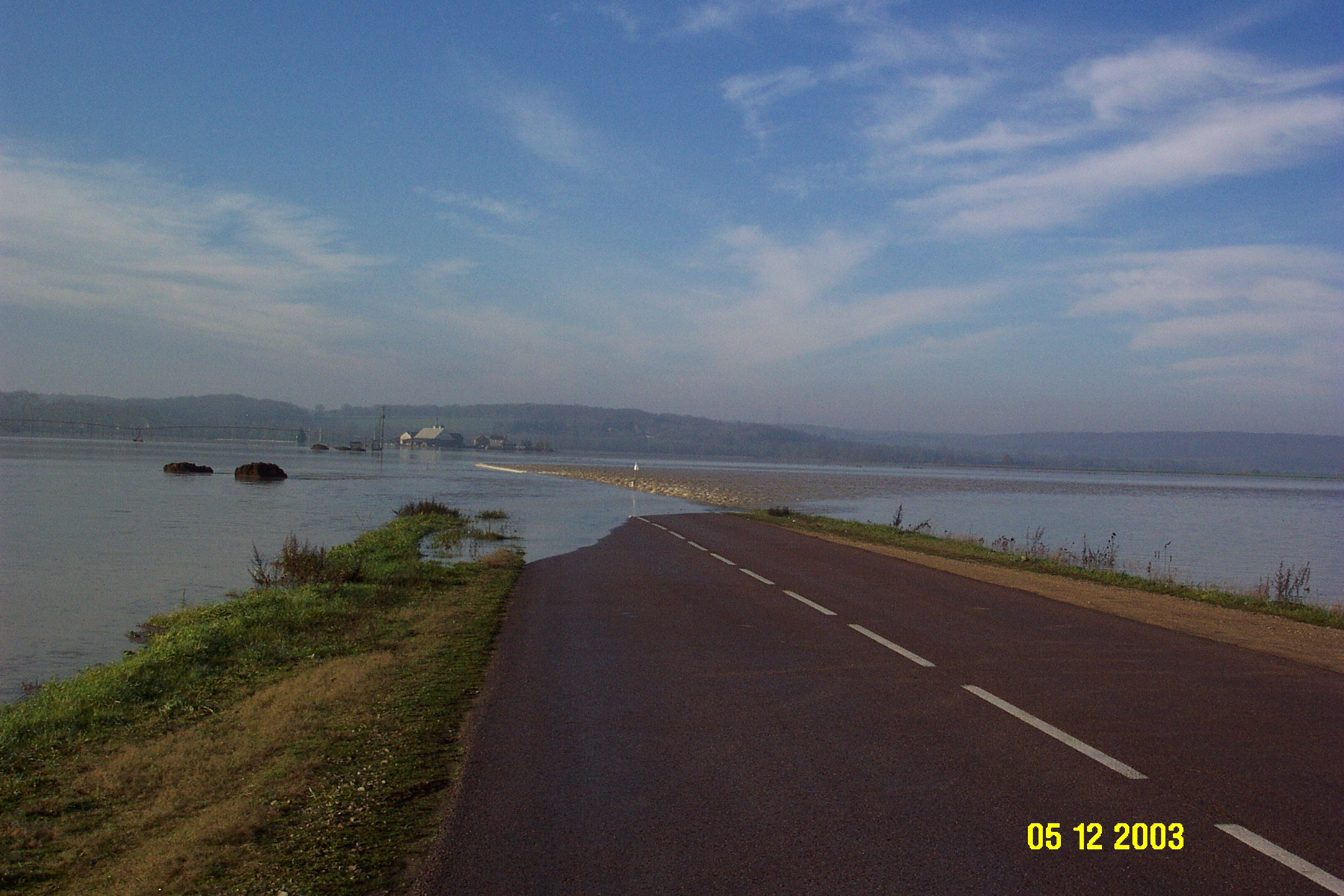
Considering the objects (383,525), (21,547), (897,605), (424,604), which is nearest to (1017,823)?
(897,605)

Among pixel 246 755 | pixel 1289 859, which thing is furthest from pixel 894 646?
pixel 246 755

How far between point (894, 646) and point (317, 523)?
2703cm

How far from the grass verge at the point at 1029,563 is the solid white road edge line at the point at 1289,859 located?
11.2 meters

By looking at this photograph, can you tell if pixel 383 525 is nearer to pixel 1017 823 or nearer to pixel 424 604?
pixel 424 604

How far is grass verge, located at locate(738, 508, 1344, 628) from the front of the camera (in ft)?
52.1

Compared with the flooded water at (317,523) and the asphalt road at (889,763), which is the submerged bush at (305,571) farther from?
the asphalt road at (889,763)

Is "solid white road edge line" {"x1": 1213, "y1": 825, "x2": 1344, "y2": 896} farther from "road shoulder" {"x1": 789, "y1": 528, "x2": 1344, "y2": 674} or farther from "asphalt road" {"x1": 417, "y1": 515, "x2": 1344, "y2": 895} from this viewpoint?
"road shoulder" {"x1": 789, "y1": 528, "x2": 1344, "y2": 674}

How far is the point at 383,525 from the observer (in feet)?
105

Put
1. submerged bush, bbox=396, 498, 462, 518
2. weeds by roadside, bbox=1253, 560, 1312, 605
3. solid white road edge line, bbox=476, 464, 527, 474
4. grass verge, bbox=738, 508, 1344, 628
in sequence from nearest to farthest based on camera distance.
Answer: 1. grass verge, bbox=738, 508, 1344, 628
2. weeds by roadside, bbox=1253, 560, 1312, 605
3. submerged bush, bbox=396, 498, 462, 518
4. solid white road edge line, bbox=476, 464, 527, 474

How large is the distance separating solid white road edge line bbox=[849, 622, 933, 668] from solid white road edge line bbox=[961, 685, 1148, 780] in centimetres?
118

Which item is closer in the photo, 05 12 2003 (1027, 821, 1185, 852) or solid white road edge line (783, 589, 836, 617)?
05 12 2003 (1027, 821, 1185, 852)

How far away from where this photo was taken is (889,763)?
20.9ft

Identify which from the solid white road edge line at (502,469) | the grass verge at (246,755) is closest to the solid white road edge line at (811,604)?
the grass verge at (246,755)

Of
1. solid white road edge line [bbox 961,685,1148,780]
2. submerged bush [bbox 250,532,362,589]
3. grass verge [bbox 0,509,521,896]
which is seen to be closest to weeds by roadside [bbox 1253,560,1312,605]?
solid white road edge line [bbox 961,685,1148,780]
